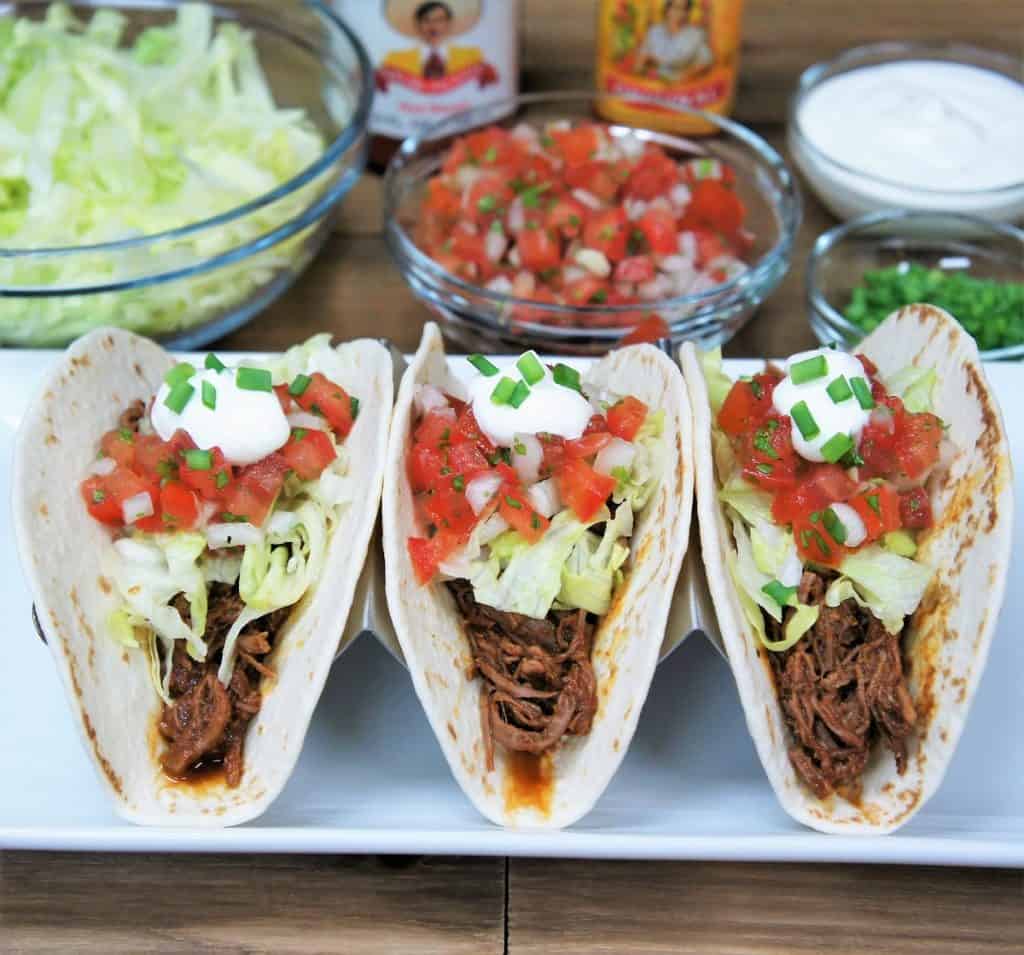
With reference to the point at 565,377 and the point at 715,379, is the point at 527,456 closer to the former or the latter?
the point at 565,377

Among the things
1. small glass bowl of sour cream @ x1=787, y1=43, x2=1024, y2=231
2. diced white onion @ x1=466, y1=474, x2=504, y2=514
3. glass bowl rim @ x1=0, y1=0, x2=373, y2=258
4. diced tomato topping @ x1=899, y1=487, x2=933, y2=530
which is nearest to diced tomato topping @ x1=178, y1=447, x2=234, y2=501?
diced white onion @ x1=466, y1=474, x2=504, y2=514

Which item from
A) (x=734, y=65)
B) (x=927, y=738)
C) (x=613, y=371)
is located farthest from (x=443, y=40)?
(x=927, y=738)

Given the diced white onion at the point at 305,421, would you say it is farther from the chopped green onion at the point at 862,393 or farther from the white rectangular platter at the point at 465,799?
the chopped green onion at the point at 862,393

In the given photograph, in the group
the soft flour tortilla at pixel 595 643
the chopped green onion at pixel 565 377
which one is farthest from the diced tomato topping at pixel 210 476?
the chopped green onion at pixel 565 377

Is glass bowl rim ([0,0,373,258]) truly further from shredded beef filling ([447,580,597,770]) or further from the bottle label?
shredded beef filling ([447,580,597,770])

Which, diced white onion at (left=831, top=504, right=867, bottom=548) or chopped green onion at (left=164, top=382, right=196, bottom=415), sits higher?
chopped green onion at (left=164, top=382, right=196, bottom=415)

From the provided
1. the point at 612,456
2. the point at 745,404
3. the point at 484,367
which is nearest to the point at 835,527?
the point at 745,404
